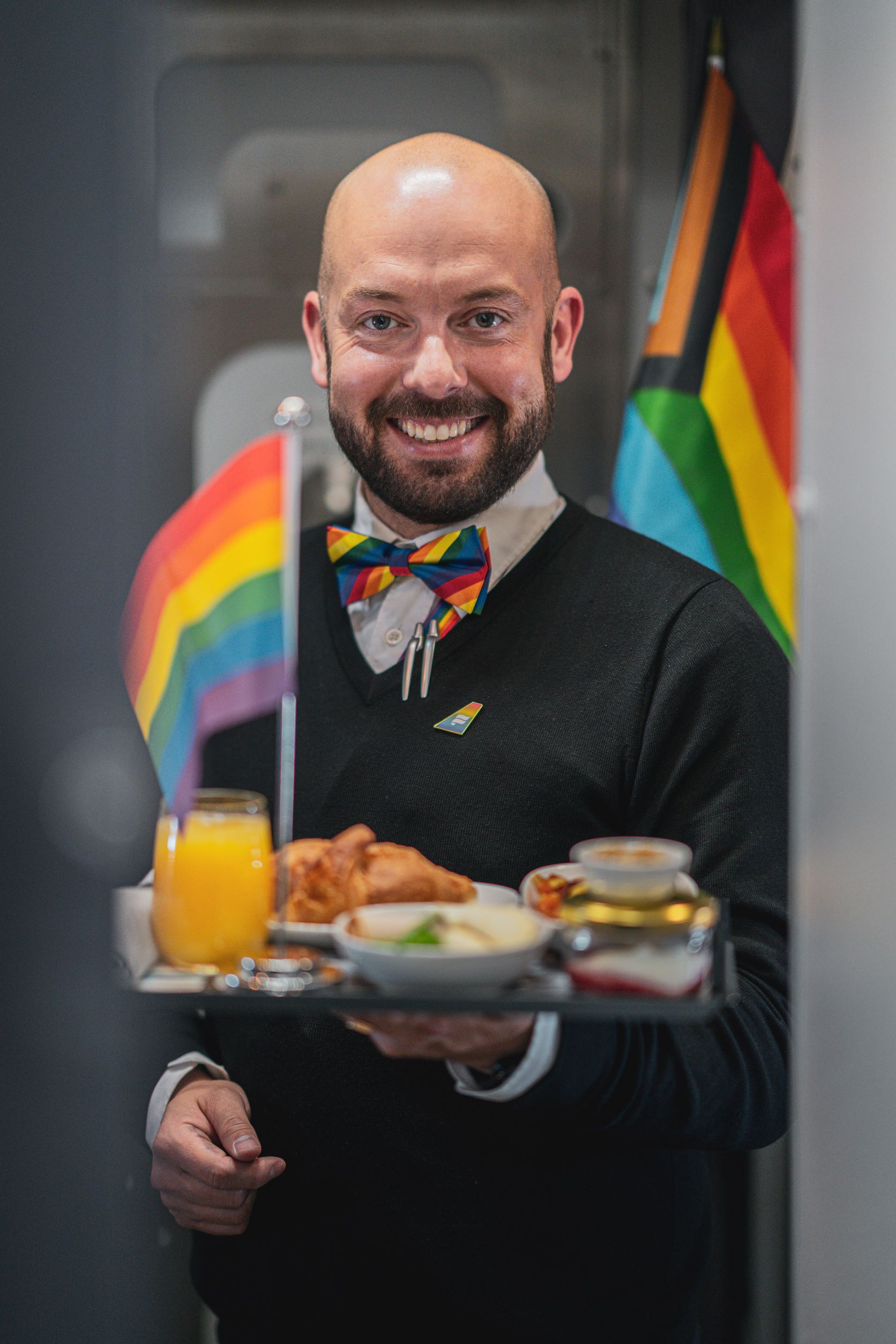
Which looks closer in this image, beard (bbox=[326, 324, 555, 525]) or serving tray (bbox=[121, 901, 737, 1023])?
serving tray (bbox=[121, 901, 737, 1023])

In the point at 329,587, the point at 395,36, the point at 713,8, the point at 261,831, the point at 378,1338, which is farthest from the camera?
the point at 395,36

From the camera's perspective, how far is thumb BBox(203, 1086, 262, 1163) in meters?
1.51

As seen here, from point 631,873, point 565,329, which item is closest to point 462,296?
point 565,329

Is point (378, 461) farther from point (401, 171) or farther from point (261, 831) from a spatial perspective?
point (261, 831)

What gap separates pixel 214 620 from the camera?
1.10 m

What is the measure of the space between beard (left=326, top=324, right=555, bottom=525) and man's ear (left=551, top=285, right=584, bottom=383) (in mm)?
91

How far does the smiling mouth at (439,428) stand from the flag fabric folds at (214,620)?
56 centimetres

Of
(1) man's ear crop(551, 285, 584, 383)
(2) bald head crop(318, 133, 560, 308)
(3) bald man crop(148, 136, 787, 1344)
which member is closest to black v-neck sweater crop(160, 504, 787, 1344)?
(3) bald man crop(148, 136, 787, 1344)

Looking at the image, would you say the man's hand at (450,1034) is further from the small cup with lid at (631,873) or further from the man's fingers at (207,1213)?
the man's fingers at (207,1213)

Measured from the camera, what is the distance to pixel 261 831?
1.06m

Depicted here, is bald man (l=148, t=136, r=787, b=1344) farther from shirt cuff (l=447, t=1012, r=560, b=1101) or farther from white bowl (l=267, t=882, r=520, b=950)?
white bowl (l=267, t=882, r=520, b=950)

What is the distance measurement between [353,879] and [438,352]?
2.42ft

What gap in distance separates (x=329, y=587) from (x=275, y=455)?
77 centimetres

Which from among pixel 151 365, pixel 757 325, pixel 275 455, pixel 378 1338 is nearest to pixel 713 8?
pixel 757 325
